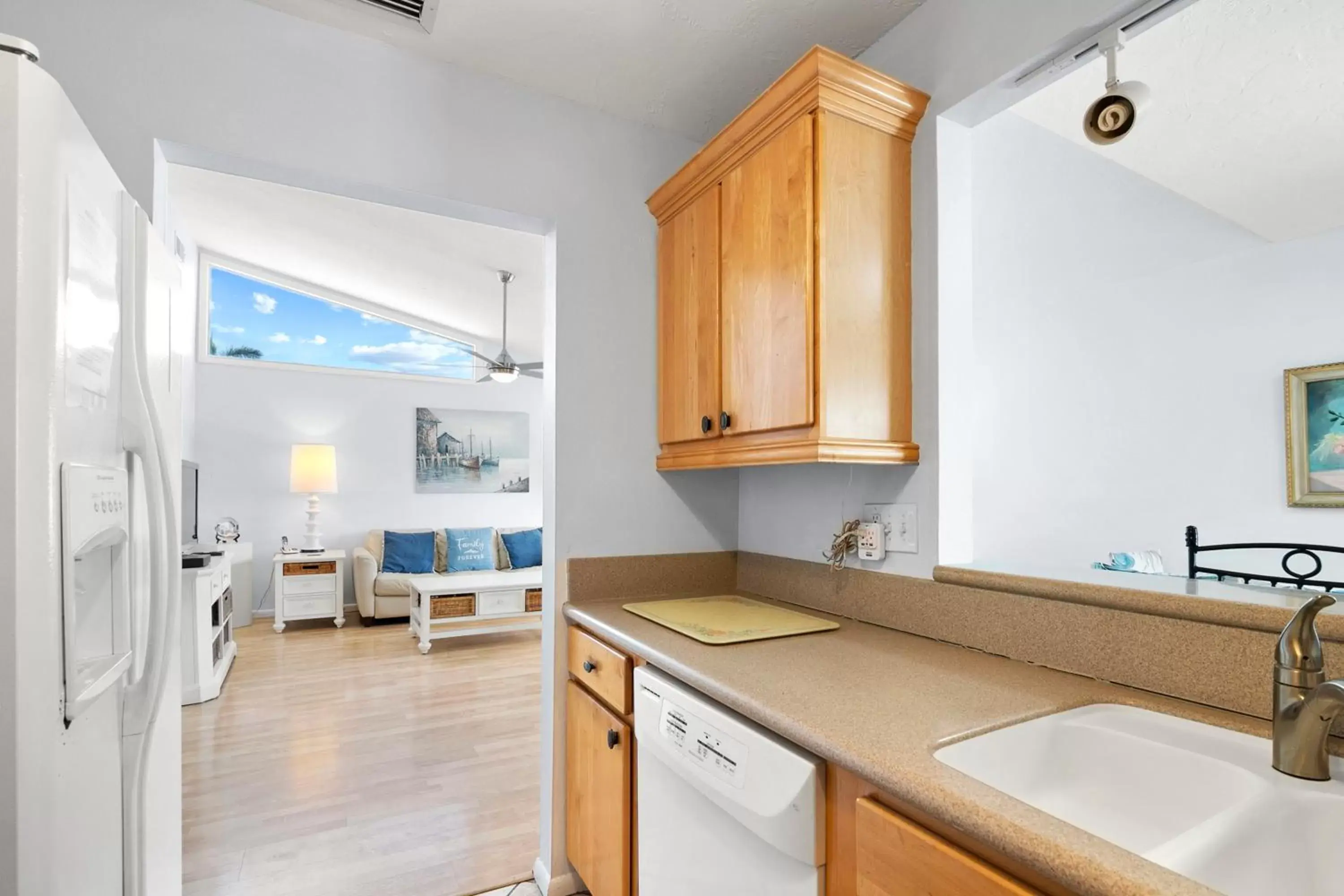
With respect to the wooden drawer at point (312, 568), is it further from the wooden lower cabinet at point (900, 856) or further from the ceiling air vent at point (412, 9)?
the wooden lower cabinet at point (900, 856)

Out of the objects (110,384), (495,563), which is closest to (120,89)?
(110,384)

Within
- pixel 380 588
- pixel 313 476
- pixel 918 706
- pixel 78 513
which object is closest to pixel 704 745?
pixel 918 706

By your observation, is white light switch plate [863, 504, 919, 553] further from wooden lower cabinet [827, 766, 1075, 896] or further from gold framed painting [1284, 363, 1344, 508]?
gold framed painting [1284, 363, 1344, 508]

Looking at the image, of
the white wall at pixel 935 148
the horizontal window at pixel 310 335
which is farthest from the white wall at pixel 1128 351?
the horizontal window at pixel 310 335

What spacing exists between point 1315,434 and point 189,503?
19.9ft

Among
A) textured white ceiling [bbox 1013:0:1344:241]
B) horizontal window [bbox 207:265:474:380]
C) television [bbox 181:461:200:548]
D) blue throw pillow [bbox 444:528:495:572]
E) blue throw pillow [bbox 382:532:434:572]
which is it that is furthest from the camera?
blue throw pillow [bbox 444:528:495:572]

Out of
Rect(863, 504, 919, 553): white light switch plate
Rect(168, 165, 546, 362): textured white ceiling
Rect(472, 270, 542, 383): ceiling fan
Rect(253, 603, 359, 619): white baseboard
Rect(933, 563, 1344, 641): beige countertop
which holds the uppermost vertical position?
Rect(168, 165, 546, 362): textured white ceiling

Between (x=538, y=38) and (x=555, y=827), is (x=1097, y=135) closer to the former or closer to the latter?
(x=538, y=38)

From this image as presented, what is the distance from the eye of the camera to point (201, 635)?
A: 3518 mm

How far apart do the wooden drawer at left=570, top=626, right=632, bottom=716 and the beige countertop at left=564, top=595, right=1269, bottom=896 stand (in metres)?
0.06

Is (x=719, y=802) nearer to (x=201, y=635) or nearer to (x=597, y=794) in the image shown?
(x=597, y=794)

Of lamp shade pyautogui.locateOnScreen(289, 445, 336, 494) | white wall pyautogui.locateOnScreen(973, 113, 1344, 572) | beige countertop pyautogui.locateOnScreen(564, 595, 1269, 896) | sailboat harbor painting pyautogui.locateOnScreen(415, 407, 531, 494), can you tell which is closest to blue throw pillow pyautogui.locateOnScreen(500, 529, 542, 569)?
sailboat harbor painting pyautogui.locateOnScreen(415, 407, 531, 494)

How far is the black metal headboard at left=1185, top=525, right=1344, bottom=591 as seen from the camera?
1.81 m

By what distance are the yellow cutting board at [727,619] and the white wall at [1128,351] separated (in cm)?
162
